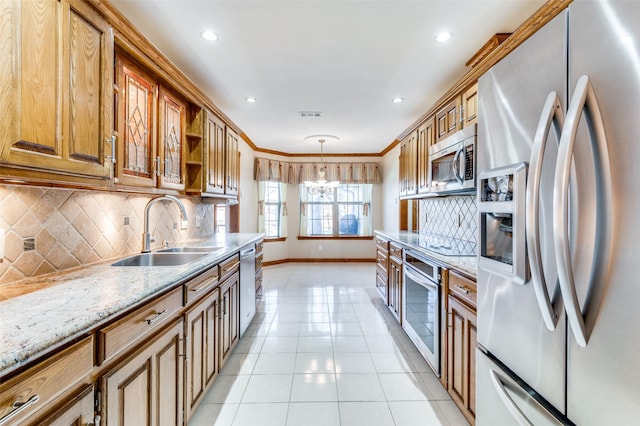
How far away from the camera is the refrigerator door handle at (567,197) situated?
2.31ft

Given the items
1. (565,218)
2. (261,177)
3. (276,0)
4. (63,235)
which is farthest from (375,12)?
(261,177)

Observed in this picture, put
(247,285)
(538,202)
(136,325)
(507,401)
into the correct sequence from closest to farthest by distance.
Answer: (538,202)
(507,401)
(136,325)
(247,285)

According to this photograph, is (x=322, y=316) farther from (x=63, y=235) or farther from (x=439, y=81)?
(x=439, y=81)

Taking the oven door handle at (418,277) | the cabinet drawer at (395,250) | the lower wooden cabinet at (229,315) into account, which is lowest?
the lower wooden cabinet at (229,315)

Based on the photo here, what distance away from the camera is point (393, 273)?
131 inches

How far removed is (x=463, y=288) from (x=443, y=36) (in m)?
1.89

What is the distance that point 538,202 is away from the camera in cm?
86

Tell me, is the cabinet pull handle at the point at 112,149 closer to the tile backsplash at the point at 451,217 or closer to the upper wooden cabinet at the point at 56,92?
the upper wooden cabinet at the point at 56,92

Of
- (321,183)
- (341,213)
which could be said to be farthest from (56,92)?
(341,213)

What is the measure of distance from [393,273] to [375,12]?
2511 millimetres

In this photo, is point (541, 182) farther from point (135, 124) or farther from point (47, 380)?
point (135, 124)

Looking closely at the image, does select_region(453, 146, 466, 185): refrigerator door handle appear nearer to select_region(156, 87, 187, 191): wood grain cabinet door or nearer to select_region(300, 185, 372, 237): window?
select_region(156, 87, 187, 191): wood grain cabinet door

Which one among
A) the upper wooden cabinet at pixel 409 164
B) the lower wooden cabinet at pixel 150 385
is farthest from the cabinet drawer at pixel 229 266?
the upper wooden cabinet at pixel 409 164

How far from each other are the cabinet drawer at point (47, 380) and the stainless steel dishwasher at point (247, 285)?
1.86 metres
